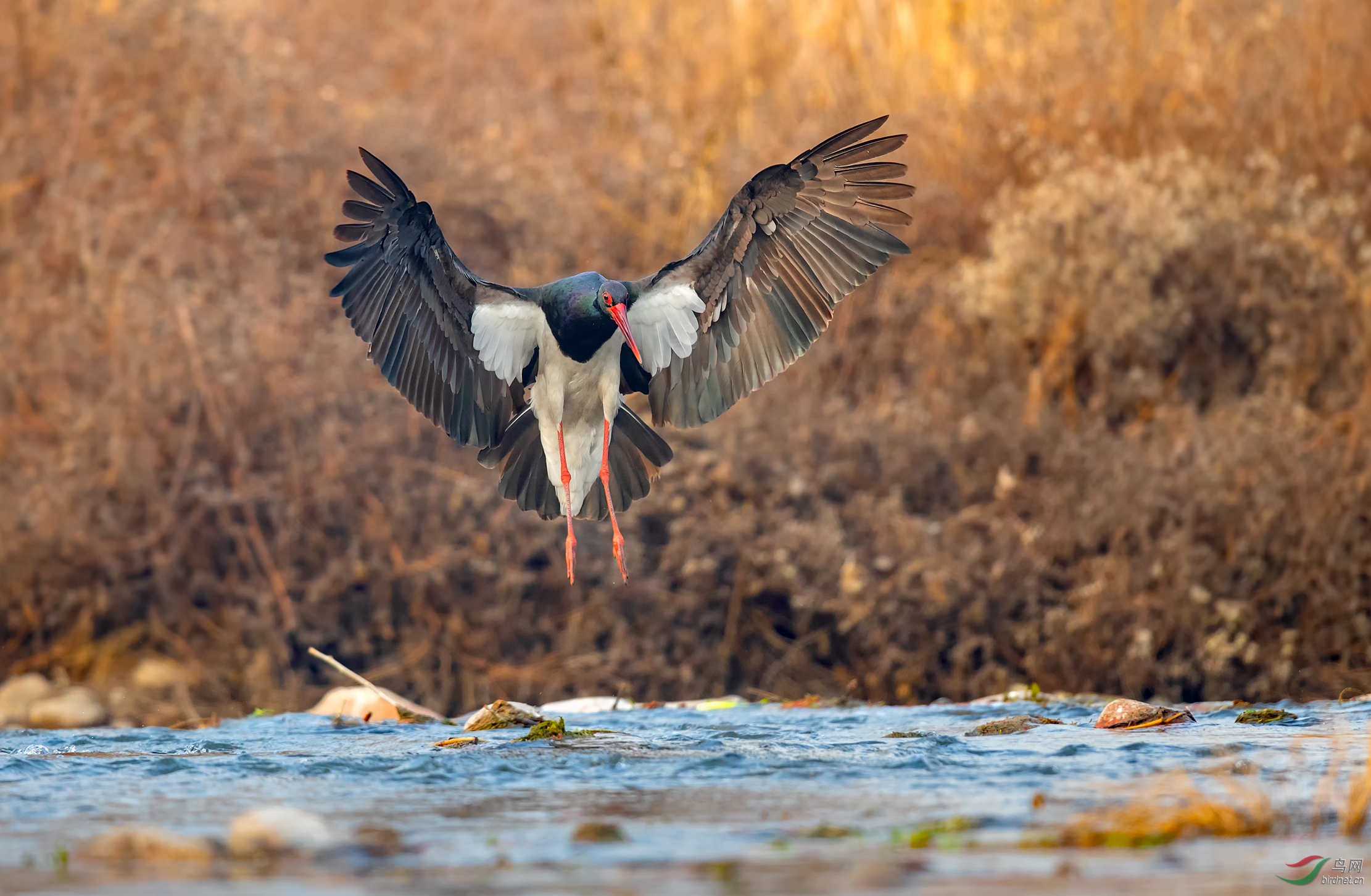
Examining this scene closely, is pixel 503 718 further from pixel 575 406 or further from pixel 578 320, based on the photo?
pixel 578 320

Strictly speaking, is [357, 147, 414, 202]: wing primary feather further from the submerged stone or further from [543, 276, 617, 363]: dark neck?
the submerged stone

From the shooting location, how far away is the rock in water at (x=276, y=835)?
3.18m

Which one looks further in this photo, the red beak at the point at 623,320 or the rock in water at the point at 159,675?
the rock in water at the point at 159,675

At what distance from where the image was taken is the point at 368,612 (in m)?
7.86

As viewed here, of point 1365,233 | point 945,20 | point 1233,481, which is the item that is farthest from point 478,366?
point 945,20

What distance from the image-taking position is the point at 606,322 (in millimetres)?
5234

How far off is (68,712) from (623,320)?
373 cm

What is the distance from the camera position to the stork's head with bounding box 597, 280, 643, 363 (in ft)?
16.7

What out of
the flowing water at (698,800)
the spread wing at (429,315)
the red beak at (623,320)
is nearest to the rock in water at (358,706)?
the flowing water at (698,800)

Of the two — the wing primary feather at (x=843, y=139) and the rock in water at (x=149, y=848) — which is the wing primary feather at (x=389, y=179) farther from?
the rock in water at (x=149, y=848)

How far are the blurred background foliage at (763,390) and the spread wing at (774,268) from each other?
95.4 inches

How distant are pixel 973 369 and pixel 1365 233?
2.55 meters

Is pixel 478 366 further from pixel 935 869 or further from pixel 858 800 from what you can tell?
pixel 935 869

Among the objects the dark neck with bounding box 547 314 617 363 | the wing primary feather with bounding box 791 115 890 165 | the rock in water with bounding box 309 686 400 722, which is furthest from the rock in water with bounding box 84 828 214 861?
the wing primary feather with bounding box 791 115 890 165
